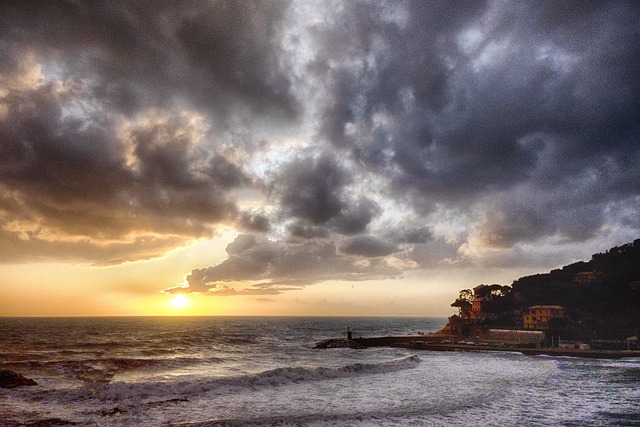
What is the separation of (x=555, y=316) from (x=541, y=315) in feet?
12.8

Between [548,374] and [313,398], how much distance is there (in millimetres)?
29948

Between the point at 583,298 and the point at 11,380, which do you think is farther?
the point at 583,298

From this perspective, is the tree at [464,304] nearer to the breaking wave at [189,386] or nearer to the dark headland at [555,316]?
the dark headland at [555,316]

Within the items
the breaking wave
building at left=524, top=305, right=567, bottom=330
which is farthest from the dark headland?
the breaking wave

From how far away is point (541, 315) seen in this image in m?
111

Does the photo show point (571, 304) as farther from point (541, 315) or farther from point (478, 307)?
point (478, 307)

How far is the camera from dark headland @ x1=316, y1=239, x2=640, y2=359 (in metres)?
83.7

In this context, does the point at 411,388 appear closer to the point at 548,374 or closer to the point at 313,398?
the point at 313,398

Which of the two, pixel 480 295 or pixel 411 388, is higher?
pixel 480 295

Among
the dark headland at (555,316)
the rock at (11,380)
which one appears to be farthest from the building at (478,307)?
the rock at (11,380)

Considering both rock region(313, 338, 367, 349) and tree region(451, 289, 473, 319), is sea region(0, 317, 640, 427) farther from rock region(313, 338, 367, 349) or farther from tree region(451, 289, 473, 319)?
tree region(451, 289, 473, 319)

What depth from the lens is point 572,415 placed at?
1013 inches

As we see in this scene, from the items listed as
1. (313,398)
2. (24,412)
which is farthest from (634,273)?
(24,412)

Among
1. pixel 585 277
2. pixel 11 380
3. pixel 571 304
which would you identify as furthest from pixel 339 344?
pixel 585 277
